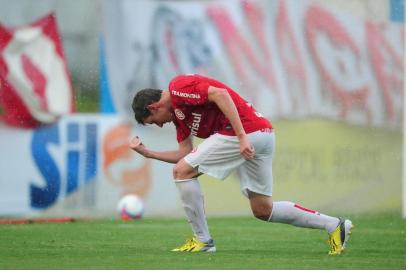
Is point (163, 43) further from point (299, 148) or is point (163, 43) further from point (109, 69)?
point (299, 148)

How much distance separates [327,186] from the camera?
1800 cm

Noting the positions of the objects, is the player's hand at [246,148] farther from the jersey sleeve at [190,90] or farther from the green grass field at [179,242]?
the green grass field at [179,242]

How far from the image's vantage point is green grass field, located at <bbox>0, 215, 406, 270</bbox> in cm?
906

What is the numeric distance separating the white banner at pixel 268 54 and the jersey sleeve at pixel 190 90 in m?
7.01

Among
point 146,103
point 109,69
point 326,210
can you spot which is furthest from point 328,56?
point 146,103

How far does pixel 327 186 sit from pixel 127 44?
3.88 metres

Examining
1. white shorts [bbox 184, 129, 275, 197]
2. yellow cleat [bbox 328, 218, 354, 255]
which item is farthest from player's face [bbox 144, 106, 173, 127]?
yellow cleat [bbox 328, 218, 354, 255]

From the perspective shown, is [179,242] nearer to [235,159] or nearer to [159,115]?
[235,159]

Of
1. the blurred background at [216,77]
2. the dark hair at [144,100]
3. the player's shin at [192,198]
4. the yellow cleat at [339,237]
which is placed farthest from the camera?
the blurred background at [216,77]

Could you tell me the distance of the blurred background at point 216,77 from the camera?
52.8ft

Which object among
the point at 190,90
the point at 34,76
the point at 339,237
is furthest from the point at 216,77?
the point at 190,90

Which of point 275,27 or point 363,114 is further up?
point 275,27

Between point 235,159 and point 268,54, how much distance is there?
790 centimetres

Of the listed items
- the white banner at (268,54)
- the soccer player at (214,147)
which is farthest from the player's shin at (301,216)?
the white banner at (268,54)
